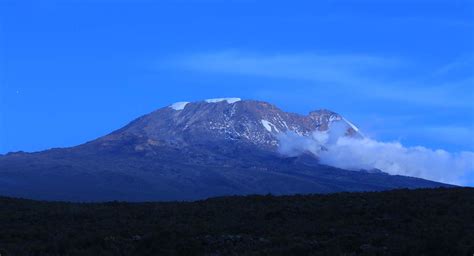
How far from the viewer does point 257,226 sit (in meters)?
29.9

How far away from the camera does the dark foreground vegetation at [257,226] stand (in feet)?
83.9

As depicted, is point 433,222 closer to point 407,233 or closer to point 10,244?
point 407,233

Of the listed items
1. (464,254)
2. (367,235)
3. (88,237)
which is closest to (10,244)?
(88,237)

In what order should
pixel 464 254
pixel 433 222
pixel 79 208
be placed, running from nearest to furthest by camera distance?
pixel 464 254 → pixel 433 222 → pixel 79 208

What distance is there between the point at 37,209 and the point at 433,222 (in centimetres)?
1830

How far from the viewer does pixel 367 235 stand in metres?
27.5

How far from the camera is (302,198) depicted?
130 feet

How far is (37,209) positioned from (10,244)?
11218 millimetres

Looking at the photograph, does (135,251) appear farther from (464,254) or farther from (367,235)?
(464,254)

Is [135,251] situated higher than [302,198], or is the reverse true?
[302,198]

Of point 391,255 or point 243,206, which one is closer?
point 391,255

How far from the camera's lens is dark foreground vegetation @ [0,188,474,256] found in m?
25.6

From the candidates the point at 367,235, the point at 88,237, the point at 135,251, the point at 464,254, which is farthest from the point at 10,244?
the point at 464,254

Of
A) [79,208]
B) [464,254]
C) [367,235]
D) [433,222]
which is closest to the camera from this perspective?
[464,254]
